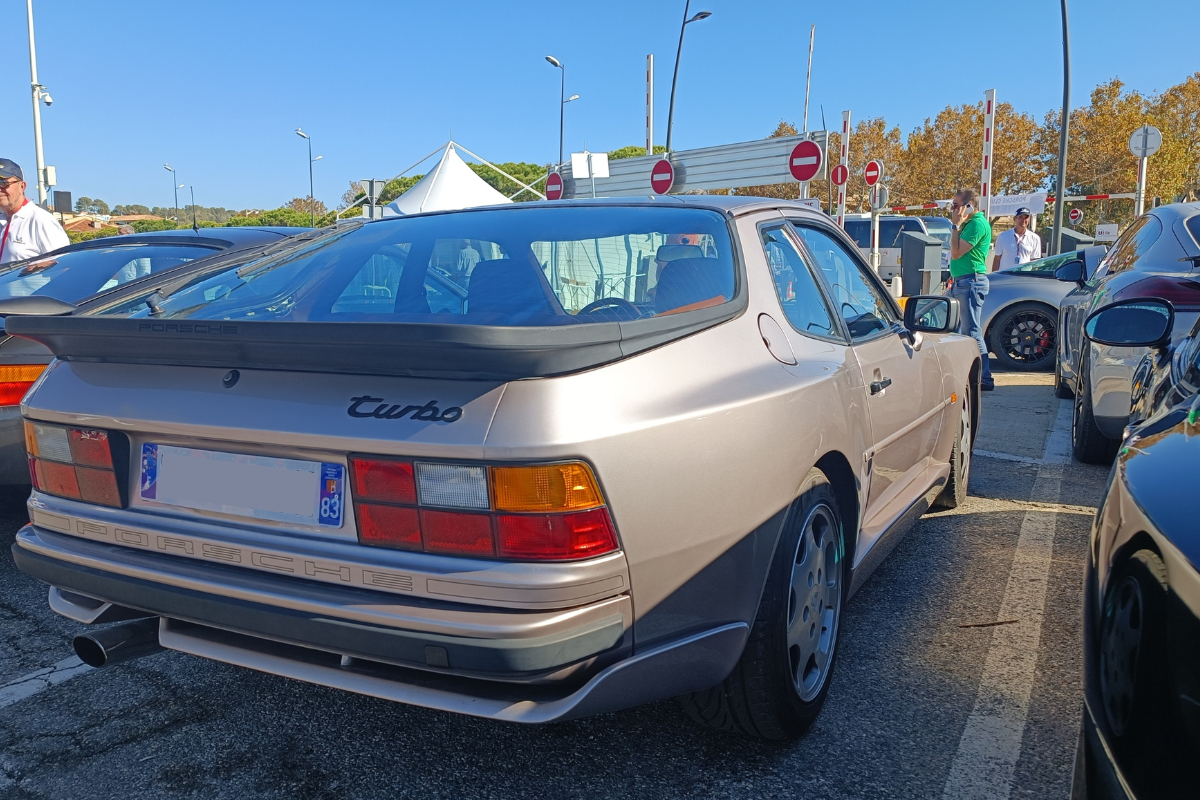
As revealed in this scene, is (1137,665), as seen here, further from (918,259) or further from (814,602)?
(918,259)

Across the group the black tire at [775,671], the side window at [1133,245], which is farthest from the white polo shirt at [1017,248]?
A: the black tire at [775,671]

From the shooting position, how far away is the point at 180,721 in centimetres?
257

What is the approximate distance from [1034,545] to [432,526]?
310 cm

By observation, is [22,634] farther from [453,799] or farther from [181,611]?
[453,799]

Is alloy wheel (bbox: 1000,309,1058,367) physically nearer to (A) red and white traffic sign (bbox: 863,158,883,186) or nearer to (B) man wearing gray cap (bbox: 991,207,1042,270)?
(B) man wearing gray cap (bbox: 991,207,1042,270)

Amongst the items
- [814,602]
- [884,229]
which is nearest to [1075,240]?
[884,229]

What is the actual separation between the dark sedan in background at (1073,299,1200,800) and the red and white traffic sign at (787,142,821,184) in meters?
10.3

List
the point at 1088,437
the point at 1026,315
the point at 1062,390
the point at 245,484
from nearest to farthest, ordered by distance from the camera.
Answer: the point at 245,484
the point at 1088,437
the point at 1062,390
the point at 1026,315

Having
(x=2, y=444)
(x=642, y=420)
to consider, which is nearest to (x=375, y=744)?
(x=642, y=420)

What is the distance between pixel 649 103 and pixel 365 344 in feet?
77.1

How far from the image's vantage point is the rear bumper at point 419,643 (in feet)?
5.83

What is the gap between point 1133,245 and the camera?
5.56 meters

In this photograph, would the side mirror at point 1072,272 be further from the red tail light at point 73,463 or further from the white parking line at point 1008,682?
the red tail light at point 73,463

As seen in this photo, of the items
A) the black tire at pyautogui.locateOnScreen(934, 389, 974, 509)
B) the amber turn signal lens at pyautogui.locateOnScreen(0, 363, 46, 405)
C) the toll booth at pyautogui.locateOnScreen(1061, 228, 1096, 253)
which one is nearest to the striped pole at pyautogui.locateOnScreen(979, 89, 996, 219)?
the toll booth at pyautogui.locateOnScreen(1061, 228, 1096, 253)
